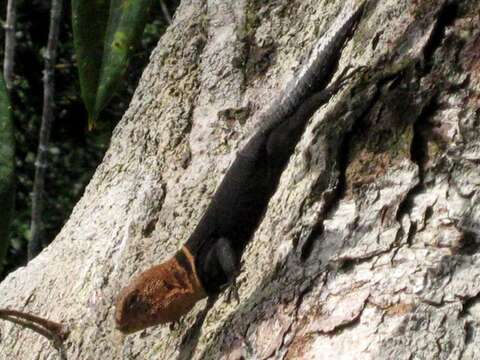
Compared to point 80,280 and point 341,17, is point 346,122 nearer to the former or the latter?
point 341,17

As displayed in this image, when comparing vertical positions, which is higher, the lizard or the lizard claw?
the lizard

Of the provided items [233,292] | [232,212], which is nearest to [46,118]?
[232,212]

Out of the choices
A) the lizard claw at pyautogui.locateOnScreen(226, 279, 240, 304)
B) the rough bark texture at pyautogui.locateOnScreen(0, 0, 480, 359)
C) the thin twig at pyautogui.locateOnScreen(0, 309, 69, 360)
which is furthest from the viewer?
the thin twig at pyautogui.locateOnScreen(0, 309, 69, 360)

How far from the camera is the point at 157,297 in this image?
2629 millimetres

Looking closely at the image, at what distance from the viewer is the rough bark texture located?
1786 millimetres

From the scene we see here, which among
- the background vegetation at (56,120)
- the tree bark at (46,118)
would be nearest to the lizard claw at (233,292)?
the tree bark at (46,118)

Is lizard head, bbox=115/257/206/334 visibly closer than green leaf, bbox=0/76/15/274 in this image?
No

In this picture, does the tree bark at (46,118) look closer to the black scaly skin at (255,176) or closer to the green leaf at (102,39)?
the black scaly skin at (255,176)

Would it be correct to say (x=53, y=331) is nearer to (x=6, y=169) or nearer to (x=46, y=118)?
(x=6, y=169)

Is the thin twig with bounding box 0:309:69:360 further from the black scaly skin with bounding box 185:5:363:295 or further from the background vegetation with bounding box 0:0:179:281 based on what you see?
the background vegetation with bounding box 0:0:179:281

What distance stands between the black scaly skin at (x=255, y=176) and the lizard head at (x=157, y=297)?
0.06 meters

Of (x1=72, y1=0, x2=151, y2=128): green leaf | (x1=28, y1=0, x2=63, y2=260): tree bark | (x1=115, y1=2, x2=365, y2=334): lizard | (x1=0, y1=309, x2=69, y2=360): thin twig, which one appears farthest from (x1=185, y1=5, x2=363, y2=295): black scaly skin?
(x1=28, y1=0, x2=63, y2=260): tree bark

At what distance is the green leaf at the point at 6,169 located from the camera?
187 cm

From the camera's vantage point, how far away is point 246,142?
2547 millimetres
